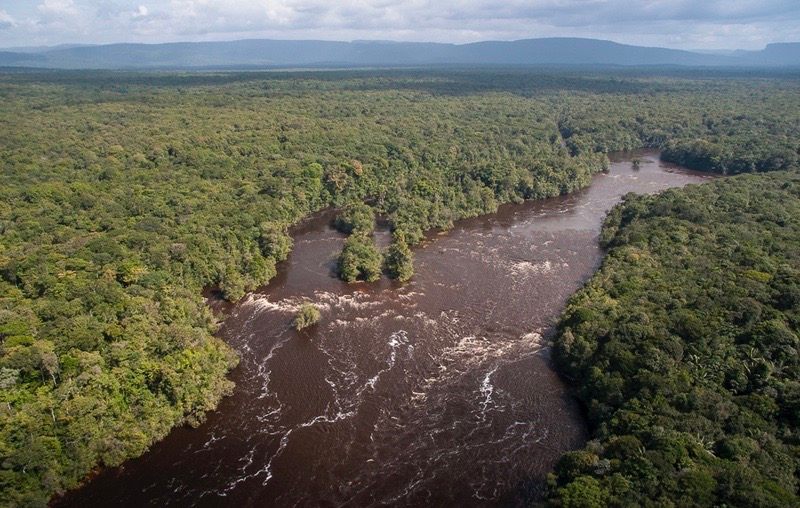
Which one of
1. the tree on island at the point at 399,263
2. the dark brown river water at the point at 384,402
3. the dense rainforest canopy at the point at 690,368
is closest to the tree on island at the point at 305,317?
the dark brown river water at the point at 384,402

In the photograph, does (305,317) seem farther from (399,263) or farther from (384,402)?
(399,263)

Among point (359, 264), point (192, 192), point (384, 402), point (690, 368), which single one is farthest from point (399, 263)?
point (690, 368)

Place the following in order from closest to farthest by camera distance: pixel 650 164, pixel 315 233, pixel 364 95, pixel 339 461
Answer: pixel 339 461 → pixel 315 233 → pixel 650 164 → pixel 364 95

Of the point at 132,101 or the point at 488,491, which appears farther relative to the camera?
the point at 132,101

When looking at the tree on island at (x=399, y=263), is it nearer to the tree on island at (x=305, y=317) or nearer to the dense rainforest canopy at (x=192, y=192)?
the dense rainforest canopy at (x=192, y=192)

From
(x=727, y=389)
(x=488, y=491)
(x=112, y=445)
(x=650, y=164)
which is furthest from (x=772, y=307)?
(x=650, y=164)

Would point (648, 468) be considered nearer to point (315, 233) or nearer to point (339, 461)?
point (339, 461)
